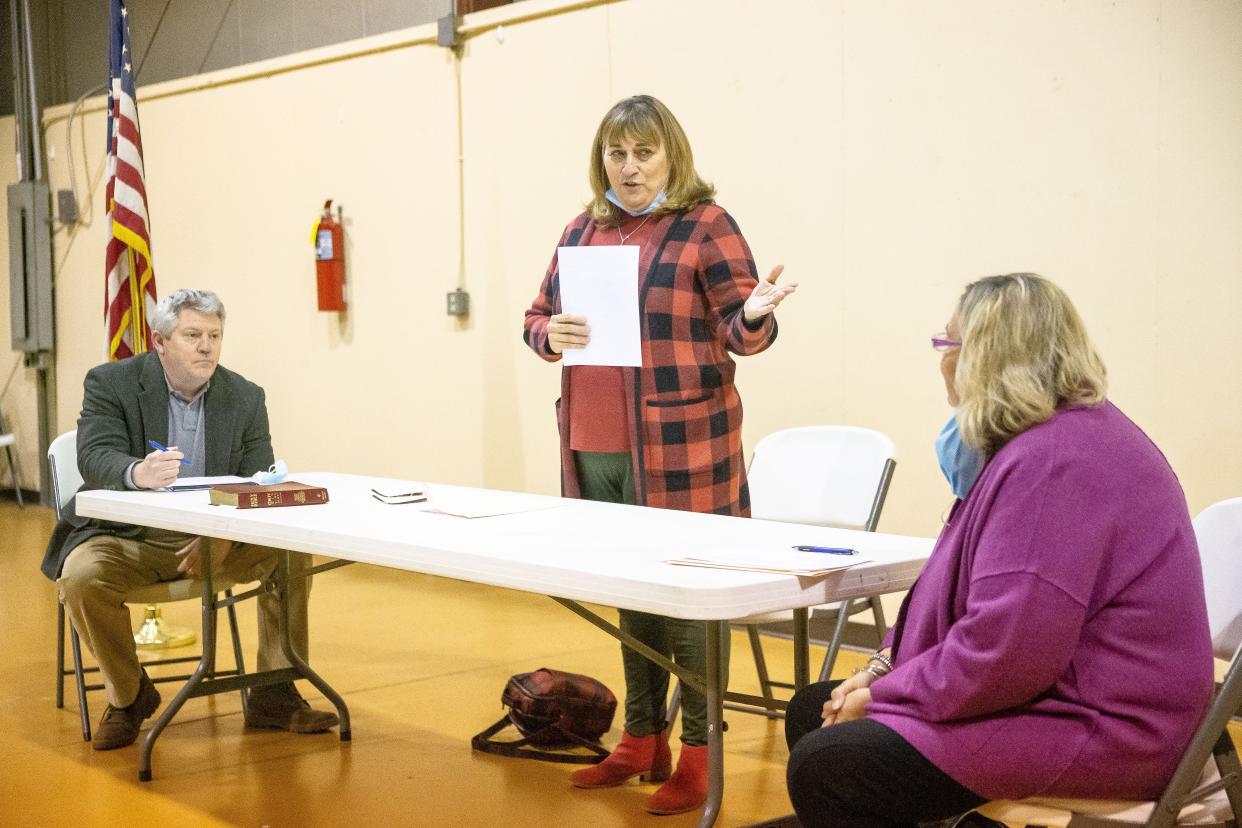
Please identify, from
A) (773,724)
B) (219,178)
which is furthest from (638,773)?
(219,178)

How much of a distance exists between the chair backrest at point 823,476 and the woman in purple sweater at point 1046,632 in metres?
1.54

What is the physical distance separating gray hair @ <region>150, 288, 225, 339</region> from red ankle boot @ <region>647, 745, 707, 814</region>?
1.80 m

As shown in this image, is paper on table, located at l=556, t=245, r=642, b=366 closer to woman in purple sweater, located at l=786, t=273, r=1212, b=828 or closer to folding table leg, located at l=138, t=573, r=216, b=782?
folding table leg, located at l=138, t=573, r=216, b=782

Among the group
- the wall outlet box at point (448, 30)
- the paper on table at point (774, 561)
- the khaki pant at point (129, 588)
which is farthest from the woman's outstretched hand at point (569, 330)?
the wall outlet box at point (448, 30)

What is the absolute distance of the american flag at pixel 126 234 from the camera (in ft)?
18.8

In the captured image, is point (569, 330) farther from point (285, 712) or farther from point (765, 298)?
point (285, 712)

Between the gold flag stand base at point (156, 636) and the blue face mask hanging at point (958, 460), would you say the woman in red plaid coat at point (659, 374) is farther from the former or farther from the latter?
the gold flag stand base at point (156, 636)

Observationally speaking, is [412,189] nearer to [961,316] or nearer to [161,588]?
[161,588]

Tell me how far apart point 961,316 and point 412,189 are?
495 centimetres

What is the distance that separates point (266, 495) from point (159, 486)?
53 cm

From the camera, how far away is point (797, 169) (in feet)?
16.8

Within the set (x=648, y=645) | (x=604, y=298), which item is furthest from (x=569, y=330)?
(x=648, y=645)

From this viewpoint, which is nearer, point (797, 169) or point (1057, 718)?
point (1057, 718)

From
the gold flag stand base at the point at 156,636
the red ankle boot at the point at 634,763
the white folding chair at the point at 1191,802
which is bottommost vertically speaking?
the gold flag stand base at the point at 156,636
